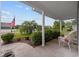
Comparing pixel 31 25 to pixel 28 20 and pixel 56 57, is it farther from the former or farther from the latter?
pixel 56 57

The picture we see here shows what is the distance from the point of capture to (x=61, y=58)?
3799mm

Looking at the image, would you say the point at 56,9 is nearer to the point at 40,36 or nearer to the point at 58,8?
the point at 58,8

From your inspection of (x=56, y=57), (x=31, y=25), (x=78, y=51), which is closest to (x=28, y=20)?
(x=31, y=25)

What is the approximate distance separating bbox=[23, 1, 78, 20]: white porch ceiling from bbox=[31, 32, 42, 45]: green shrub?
49cm

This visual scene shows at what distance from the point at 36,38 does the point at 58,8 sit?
822mm

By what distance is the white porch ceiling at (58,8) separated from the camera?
378cm

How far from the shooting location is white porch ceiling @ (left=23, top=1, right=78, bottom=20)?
3783 mm

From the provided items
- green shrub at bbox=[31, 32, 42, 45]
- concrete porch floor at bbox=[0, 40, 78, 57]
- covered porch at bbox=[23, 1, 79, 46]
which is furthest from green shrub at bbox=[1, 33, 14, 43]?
covered porch at bbox=[23, 1, 79, 46]

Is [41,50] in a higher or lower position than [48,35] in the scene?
lower

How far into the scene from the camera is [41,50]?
3857 millimetres

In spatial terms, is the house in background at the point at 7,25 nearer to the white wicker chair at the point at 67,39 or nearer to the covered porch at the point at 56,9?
the covered porch at the point at 56,9

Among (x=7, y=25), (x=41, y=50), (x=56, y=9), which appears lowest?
(x=41, y=50)

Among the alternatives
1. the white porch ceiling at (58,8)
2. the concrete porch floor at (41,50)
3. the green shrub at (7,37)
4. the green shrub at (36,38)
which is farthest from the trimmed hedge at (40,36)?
the green shrub at (7,37)

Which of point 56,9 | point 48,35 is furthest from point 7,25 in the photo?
point 56,9
